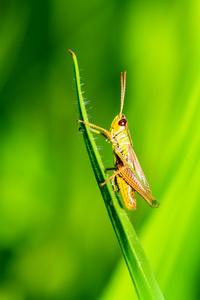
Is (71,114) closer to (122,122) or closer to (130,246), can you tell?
(122,122)

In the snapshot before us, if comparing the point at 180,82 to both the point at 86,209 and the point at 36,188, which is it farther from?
the point at 36,188

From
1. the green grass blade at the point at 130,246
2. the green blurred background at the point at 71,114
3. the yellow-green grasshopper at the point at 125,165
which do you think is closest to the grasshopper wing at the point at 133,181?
the yellow-green grasshopper at the point at 125,165

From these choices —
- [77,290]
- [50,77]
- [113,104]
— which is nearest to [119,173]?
[113,104]

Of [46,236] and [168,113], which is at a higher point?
[168,113]

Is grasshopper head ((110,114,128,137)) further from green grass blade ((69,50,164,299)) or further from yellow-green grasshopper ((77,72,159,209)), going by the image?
green grass blade ((69,50,164,299))

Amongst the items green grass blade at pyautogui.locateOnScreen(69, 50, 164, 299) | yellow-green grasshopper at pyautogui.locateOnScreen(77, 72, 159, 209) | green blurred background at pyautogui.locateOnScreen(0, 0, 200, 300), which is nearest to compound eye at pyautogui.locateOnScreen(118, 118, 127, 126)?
yellow-green grasshopper at pyautogui.locateOnScreen(77, 72, 159, 209)

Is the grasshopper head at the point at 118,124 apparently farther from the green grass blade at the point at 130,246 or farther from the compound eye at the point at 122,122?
the green grass blade at the point at 130,246
